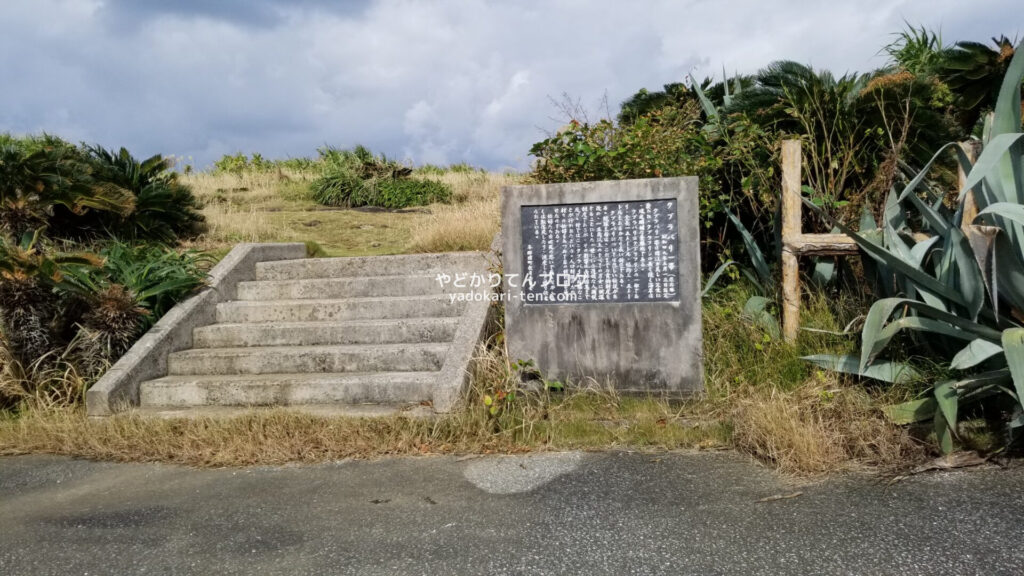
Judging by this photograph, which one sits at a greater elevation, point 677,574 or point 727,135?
point 727,135

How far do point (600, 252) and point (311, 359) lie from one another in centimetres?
259

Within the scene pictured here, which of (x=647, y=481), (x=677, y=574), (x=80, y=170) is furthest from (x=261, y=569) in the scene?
(x=80, y=170)

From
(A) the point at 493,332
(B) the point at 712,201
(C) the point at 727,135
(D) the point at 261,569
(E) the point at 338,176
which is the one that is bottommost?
(D) the point at 261,569

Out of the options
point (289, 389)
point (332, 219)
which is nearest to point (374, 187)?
point (332, 219)

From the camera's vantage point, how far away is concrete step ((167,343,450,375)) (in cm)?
561

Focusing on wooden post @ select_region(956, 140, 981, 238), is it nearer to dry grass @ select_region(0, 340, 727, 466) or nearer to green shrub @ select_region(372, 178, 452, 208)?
dry grass @ select_region(0, 340, 727, 466)

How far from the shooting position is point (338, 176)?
14609 millimetres

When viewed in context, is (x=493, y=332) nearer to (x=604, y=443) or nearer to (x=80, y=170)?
(x=604, y=443)

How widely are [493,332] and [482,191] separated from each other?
919 centimetres

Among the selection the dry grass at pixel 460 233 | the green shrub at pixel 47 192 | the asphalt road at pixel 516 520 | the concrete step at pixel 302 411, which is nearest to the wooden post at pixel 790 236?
the asphalt road at pixel 516 520

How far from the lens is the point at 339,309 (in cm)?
650

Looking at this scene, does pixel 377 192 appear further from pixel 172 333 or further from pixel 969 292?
→ pixel 969 292

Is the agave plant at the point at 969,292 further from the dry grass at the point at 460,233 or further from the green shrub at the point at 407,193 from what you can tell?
the green shrub at the point at 407,193

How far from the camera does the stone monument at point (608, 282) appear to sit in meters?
5.11
